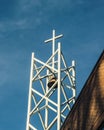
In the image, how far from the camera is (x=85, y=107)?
46.1 ft

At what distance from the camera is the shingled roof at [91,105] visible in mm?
13203

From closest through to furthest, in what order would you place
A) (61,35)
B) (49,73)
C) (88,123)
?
(88,123) < (49,73) < (61,35)

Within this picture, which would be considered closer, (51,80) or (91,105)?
(91,105)

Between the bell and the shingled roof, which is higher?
the bell

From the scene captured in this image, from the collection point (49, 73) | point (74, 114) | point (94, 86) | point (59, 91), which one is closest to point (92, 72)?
point (94, 86)

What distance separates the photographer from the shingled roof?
13203 millimetres

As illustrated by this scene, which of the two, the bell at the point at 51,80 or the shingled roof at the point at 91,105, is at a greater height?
the bell at the point at 51,80

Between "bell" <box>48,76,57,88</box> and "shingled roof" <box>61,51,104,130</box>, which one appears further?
"bell" <box>48,76,57,88</box>

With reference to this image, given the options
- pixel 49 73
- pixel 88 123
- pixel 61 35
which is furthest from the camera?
pixel 61 35

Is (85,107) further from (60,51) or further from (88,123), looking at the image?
(60,51)

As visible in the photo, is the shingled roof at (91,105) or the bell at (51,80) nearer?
the shingled roof at (91,105)

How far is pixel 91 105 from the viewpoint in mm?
13719

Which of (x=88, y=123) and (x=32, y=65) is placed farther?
(x=32, y=65)

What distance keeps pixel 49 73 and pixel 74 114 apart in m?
10.3
